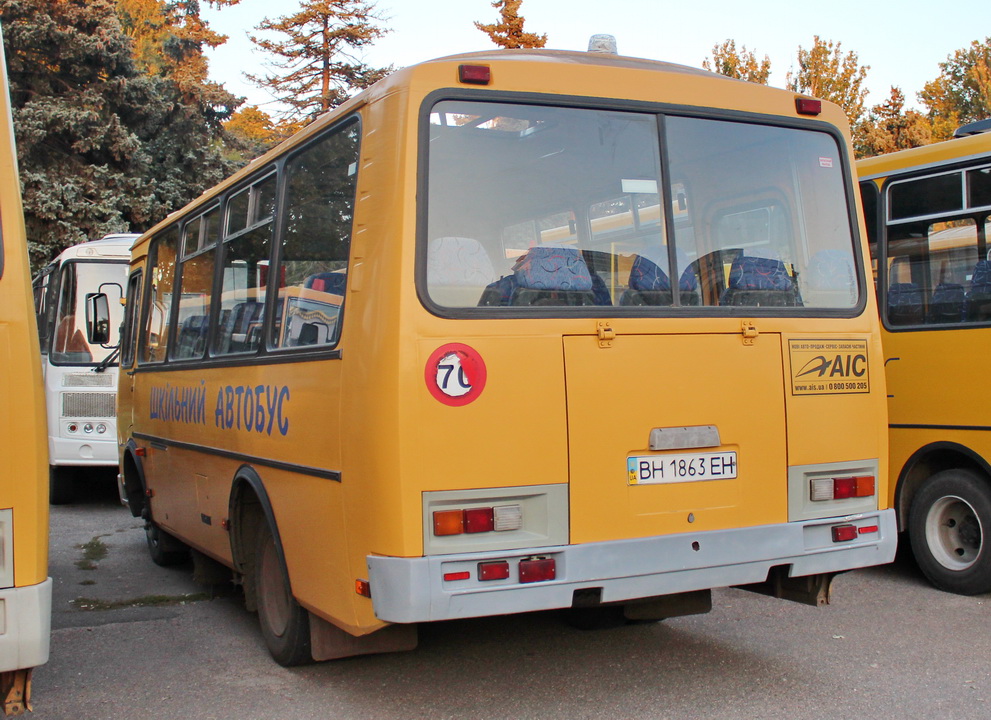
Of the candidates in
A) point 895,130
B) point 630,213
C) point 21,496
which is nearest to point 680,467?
point 630,213

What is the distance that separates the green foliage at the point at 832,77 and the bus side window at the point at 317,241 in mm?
26498

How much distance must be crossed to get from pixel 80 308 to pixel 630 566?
1055cm

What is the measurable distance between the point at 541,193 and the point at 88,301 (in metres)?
9.28

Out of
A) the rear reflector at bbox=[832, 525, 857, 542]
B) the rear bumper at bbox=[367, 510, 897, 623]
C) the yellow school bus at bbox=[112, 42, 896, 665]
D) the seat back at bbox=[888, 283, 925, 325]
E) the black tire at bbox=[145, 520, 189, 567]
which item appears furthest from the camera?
the black tire at bbox=[145, 520, 189, 567]

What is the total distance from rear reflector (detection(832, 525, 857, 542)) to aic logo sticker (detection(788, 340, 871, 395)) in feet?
2.03

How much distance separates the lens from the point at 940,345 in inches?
284

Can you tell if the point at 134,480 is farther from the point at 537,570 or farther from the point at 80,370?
the point at 537,570

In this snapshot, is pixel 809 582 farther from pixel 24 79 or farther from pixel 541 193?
pixel 24 79

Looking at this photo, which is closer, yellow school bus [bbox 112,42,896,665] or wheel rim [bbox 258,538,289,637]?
yellow school bus [bbox 112,42,896,665]

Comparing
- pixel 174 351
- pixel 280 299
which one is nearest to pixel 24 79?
pixel 174 351

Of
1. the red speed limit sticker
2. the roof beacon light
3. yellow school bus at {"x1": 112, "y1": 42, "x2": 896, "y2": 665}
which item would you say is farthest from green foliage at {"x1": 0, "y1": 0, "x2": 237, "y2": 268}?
the red speed limit sticker

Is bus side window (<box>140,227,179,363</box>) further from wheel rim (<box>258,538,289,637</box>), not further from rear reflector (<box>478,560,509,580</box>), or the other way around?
rear reflector (<box>478,560,509,580</box>)

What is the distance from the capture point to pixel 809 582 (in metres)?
5.08

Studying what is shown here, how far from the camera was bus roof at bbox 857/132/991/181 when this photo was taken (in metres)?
7.18
